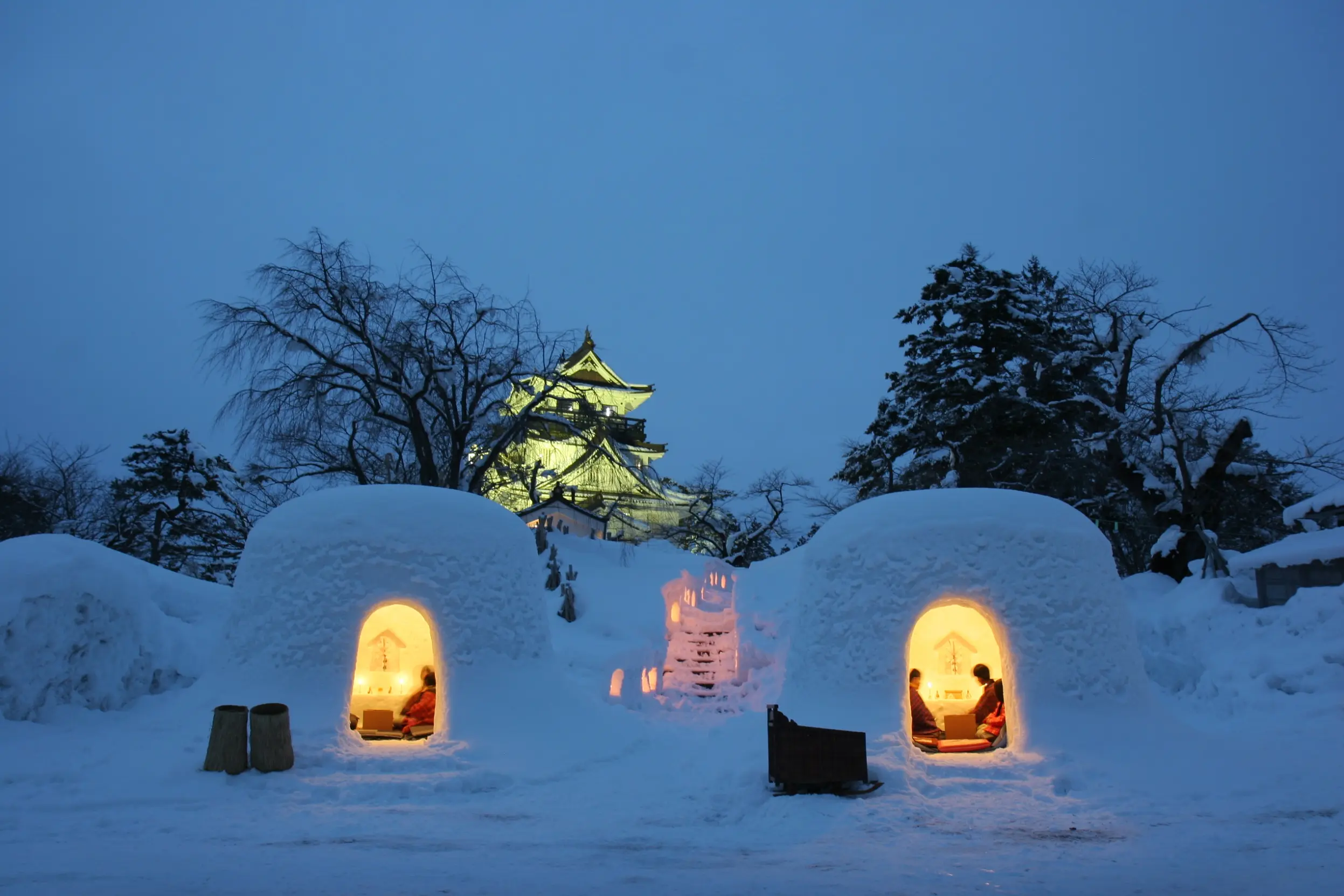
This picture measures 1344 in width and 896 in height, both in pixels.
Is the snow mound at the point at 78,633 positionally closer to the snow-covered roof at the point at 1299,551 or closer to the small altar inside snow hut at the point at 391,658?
the small altar inside snow hut at the point at 391,658

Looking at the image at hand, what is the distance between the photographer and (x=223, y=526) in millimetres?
19922

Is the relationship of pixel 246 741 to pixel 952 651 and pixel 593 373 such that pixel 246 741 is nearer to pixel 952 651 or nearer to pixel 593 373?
Result: pixel 952 651

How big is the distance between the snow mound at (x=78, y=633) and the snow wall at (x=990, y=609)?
7060 millimetres

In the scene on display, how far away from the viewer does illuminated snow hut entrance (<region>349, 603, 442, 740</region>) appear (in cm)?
1087

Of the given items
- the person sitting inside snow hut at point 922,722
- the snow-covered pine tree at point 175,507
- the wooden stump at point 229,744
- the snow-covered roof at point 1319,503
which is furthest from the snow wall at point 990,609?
the snow-covered pine tree at point 175,507

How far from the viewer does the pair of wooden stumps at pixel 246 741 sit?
7.02 meters

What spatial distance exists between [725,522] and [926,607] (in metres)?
19.6

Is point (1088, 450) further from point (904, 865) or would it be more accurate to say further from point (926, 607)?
point (904, 865)

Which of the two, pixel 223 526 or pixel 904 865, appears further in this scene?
pixel 223 526

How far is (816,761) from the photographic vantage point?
691 centimetres

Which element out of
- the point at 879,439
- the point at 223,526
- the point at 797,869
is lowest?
the point at 797,869

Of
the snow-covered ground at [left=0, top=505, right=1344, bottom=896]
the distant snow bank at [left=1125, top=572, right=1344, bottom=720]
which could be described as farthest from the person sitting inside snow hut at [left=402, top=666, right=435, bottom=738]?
the distant snow bank at [left=1125, top=572, right=1344, bottom=720]

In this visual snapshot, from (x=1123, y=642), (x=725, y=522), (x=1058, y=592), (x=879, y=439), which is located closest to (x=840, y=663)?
(x=1058, y=592)

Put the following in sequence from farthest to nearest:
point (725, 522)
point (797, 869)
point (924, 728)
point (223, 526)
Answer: point (725, 522), point (223, 526), point (924, 728), point (797, 869)
